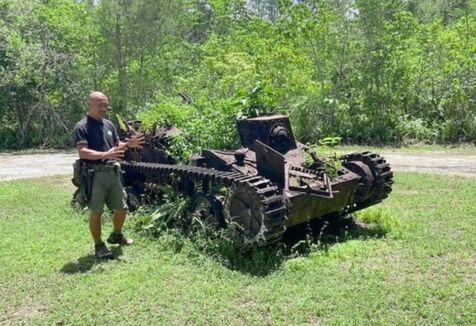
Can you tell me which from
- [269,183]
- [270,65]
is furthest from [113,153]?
[270,65]

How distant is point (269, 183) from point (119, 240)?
1936mm

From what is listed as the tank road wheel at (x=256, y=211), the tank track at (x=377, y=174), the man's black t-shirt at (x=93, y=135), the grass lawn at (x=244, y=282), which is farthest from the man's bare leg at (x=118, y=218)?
the tank track at (x=377, y=174)

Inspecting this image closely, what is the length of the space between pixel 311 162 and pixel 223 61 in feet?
43.0

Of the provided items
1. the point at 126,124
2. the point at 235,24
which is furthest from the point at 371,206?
the point at 235,24

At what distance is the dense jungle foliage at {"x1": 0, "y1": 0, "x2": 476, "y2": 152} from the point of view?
16094mm

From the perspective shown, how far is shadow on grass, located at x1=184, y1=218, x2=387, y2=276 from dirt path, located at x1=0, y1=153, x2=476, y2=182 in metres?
4.72

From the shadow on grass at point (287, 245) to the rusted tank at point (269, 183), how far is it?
193 millimetres

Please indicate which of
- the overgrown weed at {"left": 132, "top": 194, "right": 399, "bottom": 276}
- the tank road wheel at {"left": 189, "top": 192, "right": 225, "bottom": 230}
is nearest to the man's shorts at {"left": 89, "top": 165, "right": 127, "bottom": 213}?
the overgrown weed at {"left": 132, "top": 194, "right": 399, "bottom": 276}

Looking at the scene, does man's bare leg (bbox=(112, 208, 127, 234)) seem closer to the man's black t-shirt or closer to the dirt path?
the man's black t-shirt

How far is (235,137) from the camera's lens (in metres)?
7.29

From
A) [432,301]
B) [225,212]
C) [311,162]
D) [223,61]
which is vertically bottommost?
[432,301]

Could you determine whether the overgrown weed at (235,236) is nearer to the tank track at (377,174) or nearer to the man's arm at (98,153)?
the tank track at (377,174)

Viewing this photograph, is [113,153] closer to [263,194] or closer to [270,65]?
[263,194]

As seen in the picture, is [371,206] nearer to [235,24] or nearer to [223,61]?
[223,61]
